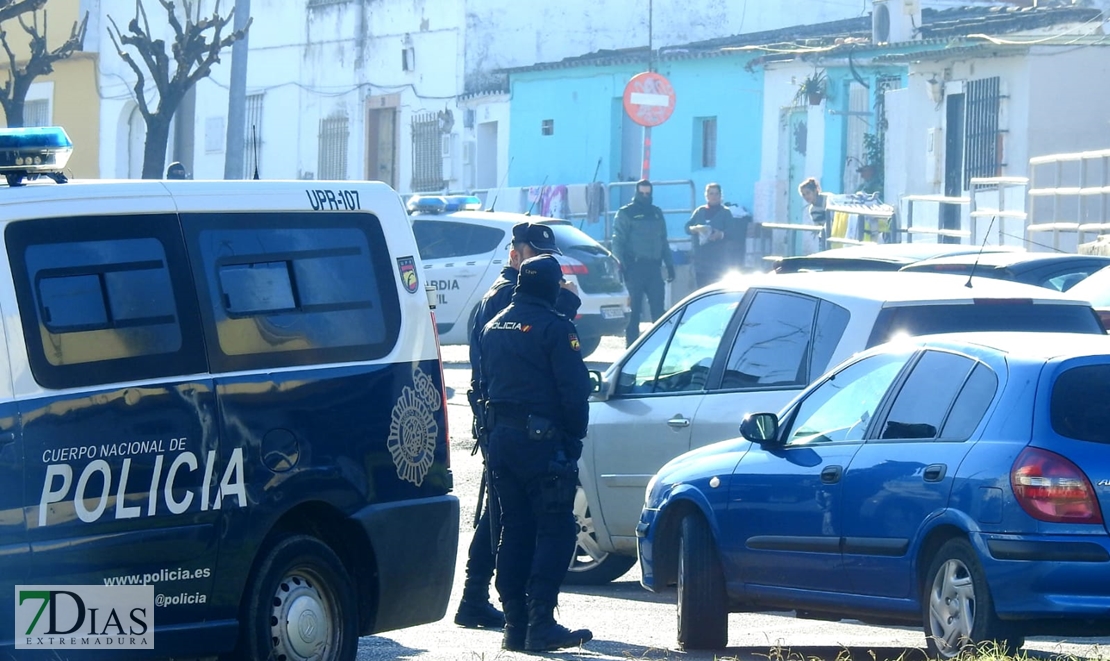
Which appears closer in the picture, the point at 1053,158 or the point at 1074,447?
the point at 1074,447

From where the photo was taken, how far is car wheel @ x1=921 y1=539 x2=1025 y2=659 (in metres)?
6.50

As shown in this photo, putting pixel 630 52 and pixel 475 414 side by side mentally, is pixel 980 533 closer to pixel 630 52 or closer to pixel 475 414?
pixel 475 414


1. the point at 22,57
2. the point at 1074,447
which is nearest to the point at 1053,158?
the point at 1074,447

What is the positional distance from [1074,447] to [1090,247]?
46.2 feet

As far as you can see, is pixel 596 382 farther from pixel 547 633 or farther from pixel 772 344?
pixel 547 633

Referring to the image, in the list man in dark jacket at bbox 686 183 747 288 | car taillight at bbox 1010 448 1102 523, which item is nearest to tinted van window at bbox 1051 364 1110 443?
car taillight at bbox 1010 448 1102 523

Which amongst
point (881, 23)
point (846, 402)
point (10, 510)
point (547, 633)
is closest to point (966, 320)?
point (846, 402)

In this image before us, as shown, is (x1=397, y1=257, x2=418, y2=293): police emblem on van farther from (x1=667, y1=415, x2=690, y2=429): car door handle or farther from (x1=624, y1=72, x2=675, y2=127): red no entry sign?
(x1=624, y1=72, x2=675, y2=127): red no entry sign

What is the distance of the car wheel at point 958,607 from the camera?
21.3 feet

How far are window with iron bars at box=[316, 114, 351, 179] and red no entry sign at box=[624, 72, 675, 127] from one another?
1447 centimetres

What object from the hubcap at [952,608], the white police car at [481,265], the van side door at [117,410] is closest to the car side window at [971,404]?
the hubcap at [952,608]

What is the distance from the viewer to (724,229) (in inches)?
893

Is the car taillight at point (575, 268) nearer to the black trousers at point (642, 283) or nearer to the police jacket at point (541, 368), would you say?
the black trousers at point (642, 283)

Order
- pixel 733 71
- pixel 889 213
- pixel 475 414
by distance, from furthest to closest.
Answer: pixel 733 71 < pixel 889 213 < pixel 475 414
